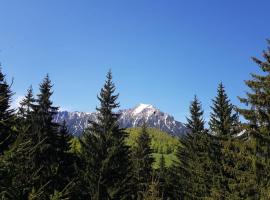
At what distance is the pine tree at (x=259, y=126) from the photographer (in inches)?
760

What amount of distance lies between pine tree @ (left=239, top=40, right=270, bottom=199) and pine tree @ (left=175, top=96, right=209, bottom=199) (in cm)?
906

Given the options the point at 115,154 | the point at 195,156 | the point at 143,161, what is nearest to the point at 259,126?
the point at 115,154

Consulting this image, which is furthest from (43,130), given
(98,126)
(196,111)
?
(196,111)

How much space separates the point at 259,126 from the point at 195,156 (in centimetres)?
1450

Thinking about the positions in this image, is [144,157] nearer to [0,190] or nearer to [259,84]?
[259,84]

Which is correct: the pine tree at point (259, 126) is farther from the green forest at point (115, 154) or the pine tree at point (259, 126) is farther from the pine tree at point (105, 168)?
the pine tree at point (105, 168)

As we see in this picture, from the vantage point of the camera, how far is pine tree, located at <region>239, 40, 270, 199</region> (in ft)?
63.4

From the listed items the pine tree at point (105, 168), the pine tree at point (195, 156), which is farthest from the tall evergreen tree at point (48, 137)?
the pine tree at point (195, 156)

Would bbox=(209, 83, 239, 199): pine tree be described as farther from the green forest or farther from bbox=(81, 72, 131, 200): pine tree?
bbox=(81, 72, 131, 200): pine tree

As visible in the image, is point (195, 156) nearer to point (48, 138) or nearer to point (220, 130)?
point (220, 130)

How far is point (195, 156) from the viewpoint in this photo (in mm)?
34125

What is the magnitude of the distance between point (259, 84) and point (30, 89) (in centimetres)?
2235

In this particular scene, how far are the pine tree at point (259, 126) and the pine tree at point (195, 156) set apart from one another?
906 cm

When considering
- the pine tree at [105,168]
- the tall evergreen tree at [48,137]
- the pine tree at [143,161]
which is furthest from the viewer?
the pine tree at [143,161]
